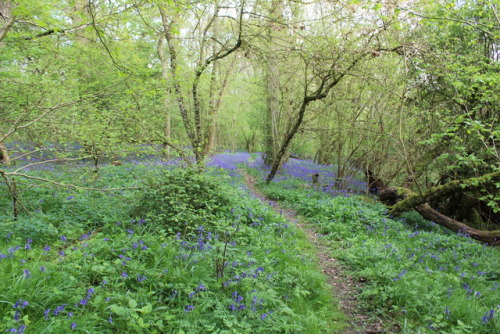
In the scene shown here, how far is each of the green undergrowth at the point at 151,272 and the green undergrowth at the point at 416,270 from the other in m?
0.85

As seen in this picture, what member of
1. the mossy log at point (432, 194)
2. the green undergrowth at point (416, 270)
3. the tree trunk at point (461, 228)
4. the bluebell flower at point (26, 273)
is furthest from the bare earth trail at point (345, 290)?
the tree trunk at point (461, 228)

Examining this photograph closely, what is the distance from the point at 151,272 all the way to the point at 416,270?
415 cm

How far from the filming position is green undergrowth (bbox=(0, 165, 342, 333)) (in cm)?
241

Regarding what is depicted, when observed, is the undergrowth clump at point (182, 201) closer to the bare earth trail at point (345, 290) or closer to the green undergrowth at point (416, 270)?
the bare earth trail at point (345, 290)

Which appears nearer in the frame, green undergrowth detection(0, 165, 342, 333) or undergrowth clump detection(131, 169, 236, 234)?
green undergrowth detection(0, 165, 342, 333)

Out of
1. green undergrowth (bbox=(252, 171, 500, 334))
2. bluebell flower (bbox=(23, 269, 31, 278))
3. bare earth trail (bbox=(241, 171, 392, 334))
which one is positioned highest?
bluebell flower (bbox=(23, 269, 31, 278))

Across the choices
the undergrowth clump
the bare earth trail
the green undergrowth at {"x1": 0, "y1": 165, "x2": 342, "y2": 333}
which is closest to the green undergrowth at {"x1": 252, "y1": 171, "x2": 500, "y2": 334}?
the bare earth trail

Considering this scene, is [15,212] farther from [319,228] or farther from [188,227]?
[319,228]

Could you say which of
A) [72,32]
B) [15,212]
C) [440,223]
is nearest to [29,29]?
[72,32]

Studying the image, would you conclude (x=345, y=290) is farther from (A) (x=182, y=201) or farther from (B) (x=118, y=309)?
(B) (x=118, y=309)

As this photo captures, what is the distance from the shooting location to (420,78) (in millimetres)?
7910

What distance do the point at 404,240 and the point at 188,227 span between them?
4.79 m

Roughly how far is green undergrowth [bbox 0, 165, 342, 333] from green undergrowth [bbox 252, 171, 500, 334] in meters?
0.85

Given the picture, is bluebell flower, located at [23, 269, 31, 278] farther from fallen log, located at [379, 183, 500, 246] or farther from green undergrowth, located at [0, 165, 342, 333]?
fallen log, located at [379, 183, 500, 246]
